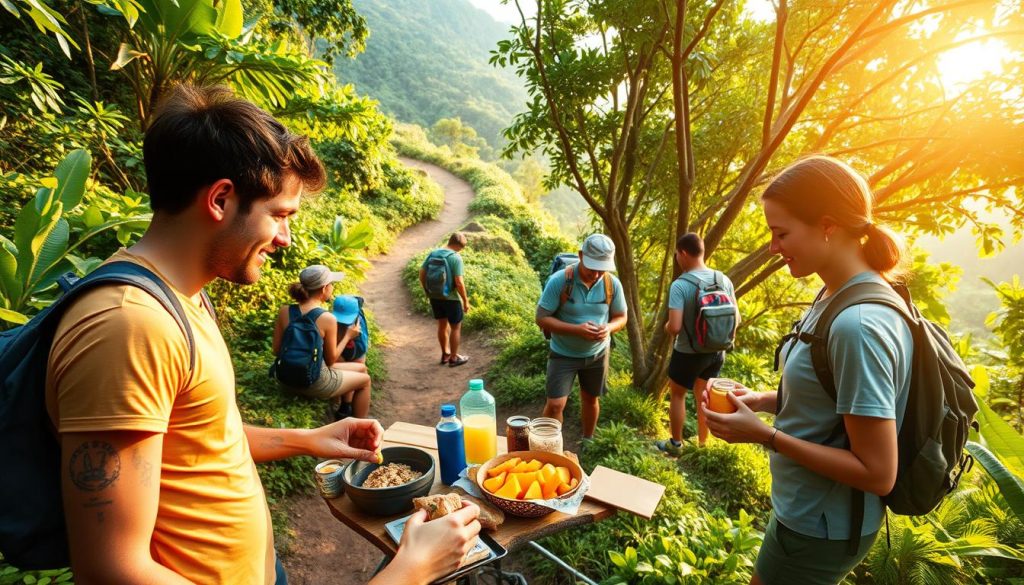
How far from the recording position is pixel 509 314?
9664 mm

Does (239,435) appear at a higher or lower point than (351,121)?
lower

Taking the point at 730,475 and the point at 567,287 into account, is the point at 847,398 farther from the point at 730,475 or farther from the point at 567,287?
the point at 730,475

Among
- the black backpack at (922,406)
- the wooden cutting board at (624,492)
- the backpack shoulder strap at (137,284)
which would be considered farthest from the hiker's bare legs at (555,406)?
the backpack shoulder strap at (137,284)

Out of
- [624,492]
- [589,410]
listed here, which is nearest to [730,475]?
[589,410]

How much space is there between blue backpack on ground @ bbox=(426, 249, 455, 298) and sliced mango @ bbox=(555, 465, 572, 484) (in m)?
5.03

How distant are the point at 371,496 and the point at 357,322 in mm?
3629

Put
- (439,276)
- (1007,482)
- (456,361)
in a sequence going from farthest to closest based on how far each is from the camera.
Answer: (456,361), (439,276), (1007,482)

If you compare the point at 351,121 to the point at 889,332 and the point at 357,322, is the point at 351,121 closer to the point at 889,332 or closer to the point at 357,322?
the point at 357,322

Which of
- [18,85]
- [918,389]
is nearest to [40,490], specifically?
[918,389]

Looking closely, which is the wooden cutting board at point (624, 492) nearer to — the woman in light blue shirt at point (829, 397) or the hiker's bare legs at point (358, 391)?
the woman in light blue shirt at point (829, 397)

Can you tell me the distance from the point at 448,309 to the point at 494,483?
17.4 feet

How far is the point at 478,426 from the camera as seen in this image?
2250 millimetres

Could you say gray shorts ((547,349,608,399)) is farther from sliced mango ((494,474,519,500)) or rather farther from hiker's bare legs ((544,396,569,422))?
sliced mango ((494,474,519,500))

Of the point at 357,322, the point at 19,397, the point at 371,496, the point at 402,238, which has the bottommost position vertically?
the point at 402,238
